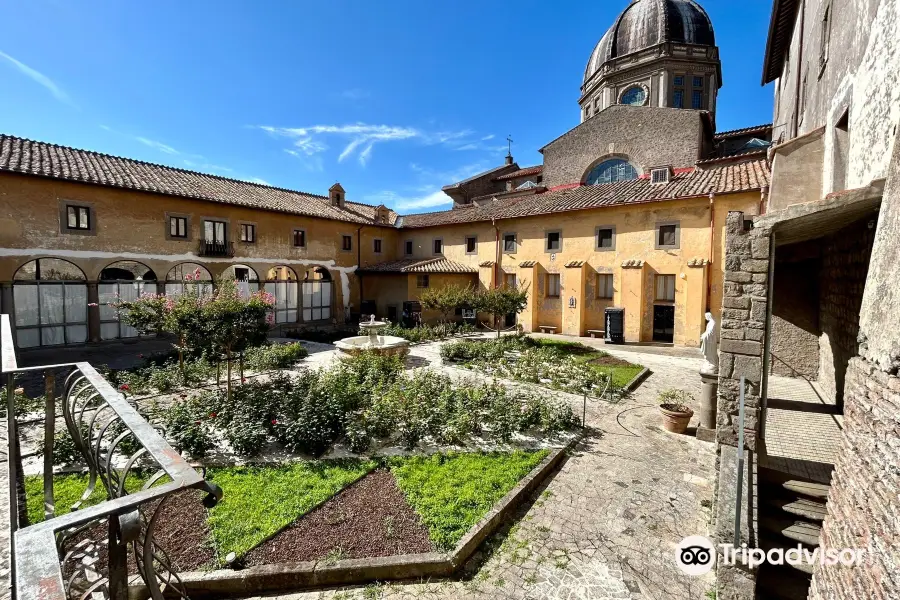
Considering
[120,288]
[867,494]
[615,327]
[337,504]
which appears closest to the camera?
[867,494]

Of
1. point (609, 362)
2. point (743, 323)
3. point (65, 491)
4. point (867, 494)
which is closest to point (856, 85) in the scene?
point (743, 323)

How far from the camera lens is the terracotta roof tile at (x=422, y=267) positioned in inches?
923

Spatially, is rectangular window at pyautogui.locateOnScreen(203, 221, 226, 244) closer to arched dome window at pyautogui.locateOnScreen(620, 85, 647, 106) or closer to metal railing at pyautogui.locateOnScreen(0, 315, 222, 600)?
metal railing at pyautogui.locateOnScreen(0, 315, 222, 600)

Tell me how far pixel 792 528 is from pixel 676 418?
128 inches

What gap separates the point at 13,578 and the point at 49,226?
798 inches

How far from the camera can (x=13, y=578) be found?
1.01 meters

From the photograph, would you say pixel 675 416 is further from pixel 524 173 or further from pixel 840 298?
pixel 524 173

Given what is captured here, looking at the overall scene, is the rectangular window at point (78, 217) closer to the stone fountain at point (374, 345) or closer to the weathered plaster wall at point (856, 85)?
the stone fountain at point (374, 345)

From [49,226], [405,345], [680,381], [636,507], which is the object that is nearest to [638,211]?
[680,381]

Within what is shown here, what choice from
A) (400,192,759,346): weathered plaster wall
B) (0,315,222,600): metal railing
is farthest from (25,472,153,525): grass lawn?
(400,192,759,346): weathered plaster wall

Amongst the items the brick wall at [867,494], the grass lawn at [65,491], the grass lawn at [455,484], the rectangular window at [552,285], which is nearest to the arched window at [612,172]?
the rectangular window at [552,285]

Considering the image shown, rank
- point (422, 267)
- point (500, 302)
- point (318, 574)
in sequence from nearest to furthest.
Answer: point (318, 574) → point (500, 302) → point (422, 267)

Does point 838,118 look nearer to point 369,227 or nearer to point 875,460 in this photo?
point 875,460

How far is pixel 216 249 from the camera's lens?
64.4 ft
